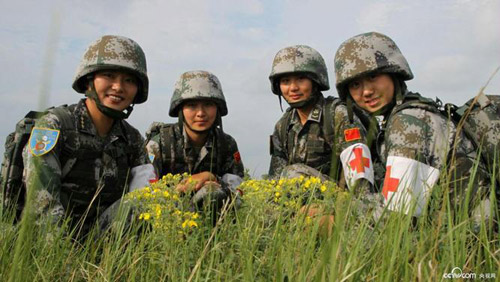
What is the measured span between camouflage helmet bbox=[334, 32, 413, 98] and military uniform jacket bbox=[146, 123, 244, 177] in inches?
86.5

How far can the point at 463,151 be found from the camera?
3.37 metres

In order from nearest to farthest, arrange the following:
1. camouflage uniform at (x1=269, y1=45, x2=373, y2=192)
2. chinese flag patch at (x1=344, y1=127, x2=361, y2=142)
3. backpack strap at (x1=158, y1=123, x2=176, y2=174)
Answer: chinese flag patch at (x1=344, y1=127, x2=361, y2=142) → camouflage uniform at (x1=269, y1=45, x2=373, y2=192) → backpack strap at (x1=158, y1=123, x2=176, y2=174)

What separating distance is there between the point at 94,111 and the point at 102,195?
907mm

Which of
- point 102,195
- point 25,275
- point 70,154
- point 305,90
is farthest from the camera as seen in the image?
point 305,90

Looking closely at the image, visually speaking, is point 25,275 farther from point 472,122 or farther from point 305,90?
point 305,90

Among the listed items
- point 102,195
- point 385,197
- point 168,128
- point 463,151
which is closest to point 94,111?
point 102,195

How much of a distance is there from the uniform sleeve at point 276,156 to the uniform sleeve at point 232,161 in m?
0.47

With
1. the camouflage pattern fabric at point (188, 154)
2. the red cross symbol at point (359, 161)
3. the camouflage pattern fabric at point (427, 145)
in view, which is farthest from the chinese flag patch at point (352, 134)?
the camouflage pattern fabric at point (427, 145)

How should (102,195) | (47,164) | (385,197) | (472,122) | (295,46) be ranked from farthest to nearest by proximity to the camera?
1. (295,46)
2. (102,195)
3. (47,164)
4. (472,122)
5. (385,197)

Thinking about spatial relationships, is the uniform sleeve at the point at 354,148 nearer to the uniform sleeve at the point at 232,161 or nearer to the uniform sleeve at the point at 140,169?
the uniform sleeve at the point at 232,161

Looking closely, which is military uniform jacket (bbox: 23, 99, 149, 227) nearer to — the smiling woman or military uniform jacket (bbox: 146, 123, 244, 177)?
the smiling woman

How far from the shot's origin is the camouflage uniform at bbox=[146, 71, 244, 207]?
6.11 m

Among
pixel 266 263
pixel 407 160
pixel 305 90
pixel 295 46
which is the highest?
pixel 295 46

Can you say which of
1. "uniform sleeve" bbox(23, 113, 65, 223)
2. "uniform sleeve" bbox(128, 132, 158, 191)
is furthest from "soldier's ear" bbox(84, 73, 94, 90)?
"uniform sleeve" bbox(128, 132, 158, 191)
